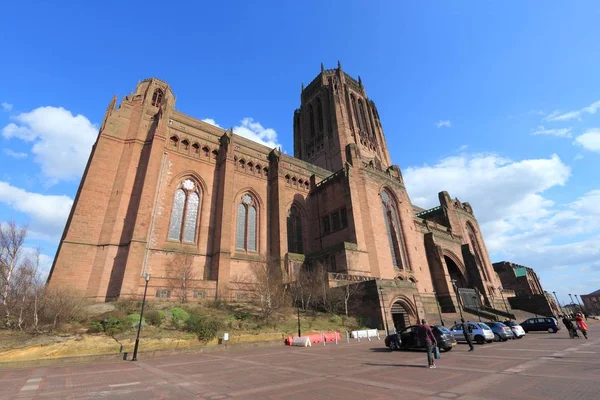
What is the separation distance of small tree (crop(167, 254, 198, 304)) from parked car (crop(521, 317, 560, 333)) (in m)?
28.5

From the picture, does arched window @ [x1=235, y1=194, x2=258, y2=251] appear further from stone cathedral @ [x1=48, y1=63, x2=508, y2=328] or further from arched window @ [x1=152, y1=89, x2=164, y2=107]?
arched window @ [x1=152, y1=89, x2=164, y2=107]

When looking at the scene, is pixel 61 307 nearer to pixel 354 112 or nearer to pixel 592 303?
pixel 354 112

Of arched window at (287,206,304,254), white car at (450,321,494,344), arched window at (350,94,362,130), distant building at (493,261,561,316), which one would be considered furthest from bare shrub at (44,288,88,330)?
distant building at (493,261,561,316)

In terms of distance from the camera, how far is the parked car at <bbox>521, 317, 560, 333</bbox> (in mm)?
21881

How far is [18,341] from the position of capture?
1198 cm

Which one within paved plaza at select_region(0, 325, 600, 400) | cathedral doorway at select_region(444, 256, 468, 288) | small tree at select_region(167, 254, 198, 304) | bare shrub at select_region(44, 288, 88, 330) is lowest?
paved plaza at select_region(0, 325, 600, 400)

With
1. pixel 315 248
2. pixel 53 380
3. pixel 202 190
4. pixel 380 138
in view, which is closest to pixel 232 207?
pixel 202 190

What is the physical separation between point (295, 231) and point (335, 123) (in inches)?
960

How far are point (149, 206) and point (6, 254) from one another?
28.2ft

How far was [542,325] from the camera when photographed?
74.7 feet

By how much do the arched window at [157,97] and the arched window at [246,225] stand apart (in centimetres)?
1548

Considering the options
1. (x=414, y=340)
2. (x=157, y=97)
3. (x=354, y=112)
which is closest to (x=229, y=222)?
(x=414, y=340)

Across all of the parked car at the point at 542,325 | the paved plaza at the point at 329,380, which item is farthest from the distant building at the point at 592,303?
the paved plaza at the point at 329,380

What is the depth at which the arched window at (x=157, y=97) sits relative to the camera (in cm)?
3303
